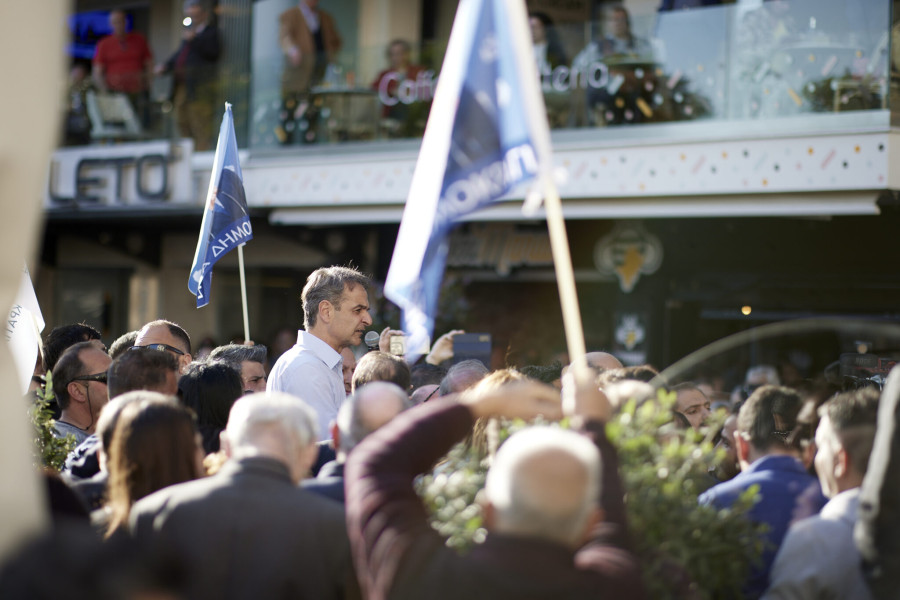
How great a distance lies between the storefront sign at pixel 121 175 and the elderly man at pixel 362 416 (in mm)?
11198

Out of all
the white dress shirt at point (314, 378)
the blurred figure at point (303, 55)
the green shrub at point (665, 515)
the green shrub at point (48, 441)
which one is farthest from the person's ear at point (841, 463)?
the blurred figure at point (303, 55)

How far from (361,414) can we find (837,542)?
1421 millimetres

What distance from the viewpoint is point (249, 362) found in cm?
600

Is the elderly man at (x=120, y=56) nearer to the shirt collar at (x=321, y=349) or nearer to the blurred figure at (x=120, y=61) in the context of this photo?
the blurred figure at (x=120, y=61)

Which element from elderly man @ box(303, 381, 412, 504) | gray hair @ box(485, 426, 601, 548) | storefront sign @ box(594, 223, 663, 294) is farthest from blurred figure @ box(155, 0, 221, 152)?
gray hair @ box(485, 426, 601, 548)

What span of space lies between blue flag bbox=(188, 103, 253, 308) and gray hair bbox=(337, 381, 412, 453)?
333 centimetres

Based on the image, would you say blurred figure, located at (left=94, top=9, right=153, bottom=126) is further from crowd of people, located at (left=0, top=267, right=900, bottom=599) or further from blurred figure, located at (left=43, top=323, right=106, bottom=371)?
crowd of people, located at (left=0, top=267, right=900, bottom=599)

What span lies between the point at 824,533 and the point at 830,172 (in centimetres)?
712

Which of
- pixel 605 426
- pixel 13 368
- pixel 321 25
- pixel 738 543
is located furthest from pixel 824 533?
pixel 321 25

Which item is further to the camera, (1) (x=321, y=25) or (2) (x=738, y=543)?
(1) (x=321, y=25)

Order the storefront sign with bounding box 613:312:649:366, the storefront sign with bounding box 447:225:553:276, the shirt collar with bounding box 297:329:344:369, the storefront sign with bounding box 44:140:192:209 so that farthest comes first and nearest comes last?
the storefront sign with bounding box 44:140:192:209 < the storefront sign with bounding box 447:225:553:276 < the storefront sign with bounding box 613:312:649:366 < the shirt collar with bounding box 297:329:344:369

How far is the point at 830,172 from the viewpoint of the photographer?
9680mm

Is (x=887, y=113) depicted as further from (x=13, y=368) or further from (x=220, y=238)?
(x=13, y=368)

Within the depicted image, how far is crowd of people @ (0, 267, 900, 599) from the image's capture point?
2412 mm
